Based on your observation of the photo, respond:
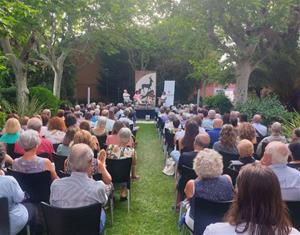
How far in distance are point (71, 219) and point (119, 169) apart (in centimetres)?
228

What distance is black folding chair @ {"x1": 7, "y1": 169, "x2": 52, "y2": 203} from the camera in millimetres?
4084

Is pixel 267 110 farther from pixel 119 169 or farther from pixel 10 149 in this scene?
pixel 10 149

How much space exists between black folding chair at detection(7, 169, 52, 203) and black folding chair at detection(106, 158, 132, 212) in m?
1.33

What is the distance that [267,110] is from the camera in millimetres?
14727

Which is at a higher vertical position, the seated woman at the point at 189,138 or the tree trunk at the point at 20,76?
the tree trunk at the point at 20,76

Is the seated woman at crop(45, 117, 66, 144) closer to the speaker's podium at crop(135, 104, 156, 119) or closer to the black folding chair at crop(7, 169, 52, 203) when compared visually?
the black folding chair at crop(7, 169, 52, 203)

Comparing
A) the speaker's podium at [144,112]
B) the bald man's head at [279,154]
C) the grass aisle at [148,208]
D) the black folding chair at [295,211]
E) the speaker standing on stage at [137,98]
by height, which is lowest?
the speaker's podium at [144,112]

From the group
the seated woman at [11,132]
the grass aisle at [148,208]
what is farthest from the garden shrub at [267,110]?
the seated woman at [11,132]

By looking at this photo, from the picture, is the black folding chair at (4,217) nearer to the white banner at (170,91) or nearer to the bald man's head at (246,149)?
the bald man's head at (246,149)

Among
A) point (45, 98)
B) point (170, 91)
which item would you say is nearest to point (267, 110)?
point (45, 98)

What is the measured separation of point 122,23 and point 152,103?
916 cm

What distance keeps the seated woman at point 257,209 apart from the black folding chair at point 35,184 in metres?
2.38

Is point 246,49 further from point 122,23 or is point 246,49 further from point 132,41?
point 132,41

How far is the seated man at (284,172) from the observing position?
3881mm
